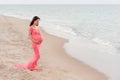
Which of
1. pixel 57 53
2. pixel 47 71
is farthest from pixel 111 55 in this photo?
pixel 47 71

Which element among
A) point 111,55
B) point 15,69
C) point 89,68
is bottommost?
point 15,69

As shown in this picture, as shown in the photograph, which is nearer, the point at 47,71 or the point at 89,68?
the point at 47,71

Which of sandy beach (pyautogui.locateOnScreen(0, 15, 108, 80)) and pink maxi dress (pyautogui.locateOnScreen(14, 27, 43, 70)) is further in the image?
pink maxi dress (pyautogui.locateOnScreen(14, 27, 43, 70))

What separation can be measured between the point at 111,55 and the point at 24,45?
3805mm

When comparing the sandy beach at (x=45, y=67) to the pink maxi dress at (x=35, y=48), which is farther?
the pink maxi dress at (x=35, y=48)

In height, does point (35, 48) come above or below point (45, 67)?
above

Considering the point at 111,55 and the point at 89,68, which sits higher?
the point at 111,55

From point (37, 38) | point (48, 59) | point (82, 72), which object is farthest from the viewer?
point (48, 59)

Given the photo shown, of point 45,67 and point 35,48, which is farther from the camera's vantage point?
point 45,67

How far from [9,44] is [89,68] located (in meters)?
4.17

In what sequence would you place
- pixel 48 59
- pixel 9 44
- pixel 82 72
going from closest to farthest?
pixel 82 72
pixel 48 59
pixel 9 44

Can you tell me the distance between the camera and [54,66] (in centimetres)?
1023

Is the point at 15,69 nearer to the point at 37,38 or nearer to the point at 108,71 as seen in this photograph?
the point at 37,38

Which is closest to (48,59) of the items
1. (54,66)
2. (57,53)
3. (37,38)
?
(54,66)
